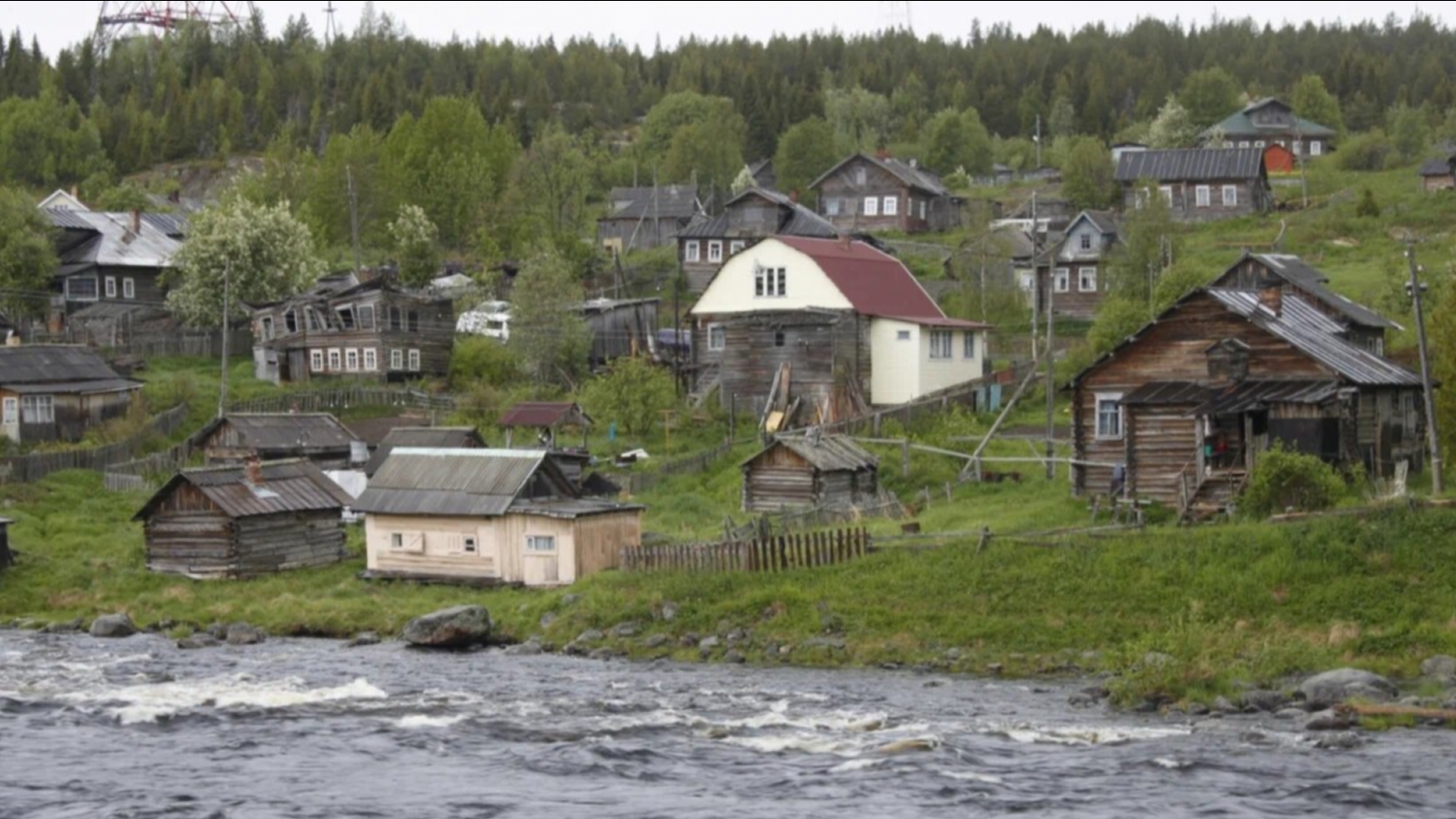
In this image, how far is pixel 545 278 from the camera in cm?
7644

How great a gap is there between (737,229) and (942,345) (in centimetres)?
2807

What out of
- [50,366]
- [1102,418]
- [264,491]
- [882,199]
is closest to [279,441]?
[264,491]

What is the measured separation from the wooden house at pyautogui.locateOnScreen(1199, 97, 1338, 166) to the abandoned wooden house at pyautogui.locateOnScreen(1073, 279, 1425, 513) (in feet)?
274

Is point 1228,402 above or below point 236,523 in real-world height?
above

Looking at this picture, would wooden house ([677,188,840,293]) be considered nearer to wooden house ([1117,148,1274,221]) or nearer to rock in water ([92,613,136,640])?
wooden house ([1117,148,1274,221])

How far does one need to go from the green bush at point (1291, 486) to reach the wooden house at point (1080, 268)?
42723 mm

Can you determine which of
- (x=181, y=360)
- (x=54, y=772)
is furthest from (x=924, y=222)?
(x=54, y=772)

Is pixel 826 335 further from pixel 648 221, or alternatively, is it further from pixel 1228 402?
pixel 648 221

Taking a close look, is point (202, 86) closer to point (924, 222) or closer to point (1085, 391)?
point (924, 222)

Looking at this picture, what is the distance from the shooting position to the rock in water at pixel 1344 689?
31.8 meters

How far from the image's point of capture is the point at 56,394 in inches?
2584

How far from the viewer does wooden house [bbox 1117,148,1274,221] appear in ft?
326

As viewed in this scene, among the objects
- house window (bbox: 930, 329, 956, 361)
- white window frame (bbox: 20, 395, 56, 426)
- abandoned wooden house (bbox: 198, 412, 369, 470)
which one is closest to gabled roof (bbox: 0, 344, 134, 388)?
white window frame (bbox: 20, 395, 56, 426)

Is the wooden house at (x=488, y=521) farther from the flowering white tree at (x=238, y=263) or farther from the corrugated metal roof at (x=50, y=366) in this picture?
the flowering white tree at (x=238, y=263)
